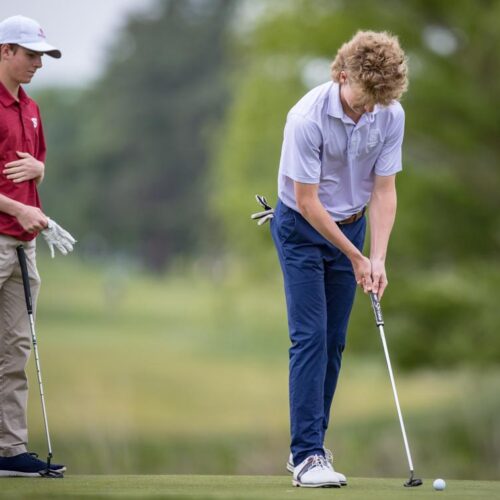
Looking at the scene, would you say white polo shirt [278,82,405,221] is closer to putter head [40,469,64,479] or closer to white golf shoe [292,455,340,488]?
white golf shoe [292,455,340,488]

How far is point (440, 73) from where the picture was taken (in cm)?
1711

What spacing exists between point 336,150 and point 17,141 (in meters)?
1.43

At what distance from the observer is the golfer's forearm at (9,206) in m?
5.59

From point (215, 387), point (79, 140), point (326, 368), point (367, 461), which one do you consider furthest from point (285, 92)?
point (79, 140)

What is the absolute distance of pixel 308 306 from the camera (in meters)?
5.66

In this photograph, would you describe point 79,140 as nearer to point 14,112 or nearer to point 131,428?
point 131,428

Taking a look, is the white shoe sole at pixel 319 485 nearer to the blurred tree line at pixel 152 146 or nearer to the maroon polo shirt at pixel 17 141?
the maroon polo shirt at pixel 17 141

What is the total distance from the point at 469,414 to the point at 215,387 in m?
13.6

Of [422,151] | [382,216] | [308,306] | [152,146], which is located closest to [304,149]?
[382,216]

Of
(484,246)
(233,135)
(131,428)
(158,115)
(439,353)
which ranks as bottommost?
(131,428)

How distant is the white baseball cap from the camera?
5.63m

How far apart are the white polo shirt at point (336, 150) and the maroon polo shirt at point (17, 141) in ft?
3.76

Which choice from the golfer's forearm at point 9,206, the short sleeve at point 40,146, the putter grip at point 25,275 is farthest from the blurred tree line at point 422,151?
the golfer's forearm at point 9,206

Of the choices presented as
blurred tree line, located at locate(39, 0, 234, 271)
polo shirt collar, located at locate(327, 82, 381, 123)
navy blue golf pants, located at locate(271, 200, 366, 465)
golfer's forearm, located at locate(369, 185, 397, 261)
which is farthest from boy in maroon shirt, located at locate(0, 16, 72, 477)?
blurred tree line, located at locate(39, 0, 234, 271)
